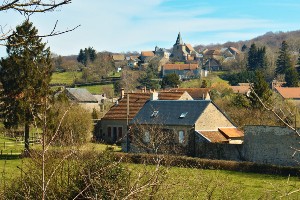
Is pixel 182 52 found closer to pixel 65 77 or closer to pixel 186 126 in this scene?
pixel 65 77

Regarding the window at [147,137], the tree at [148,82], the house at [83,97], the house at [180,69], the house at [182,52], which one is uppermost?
the house at [182,52]

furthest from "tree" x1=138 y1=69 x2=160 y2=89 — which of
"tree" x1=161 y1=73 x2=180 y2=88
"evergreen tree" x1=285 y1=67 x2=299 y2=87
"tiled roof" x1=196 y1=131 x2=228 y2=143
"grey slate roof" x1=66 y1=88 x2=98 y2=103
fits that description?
"tiled roof" x1=196 y1=131 x2=228 y2=143

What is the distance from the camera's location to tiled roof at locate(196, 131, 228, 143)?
114ft

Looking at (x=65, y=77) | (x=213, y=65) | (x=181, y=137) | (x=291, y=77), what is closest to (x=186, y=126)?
(x=181, y=137)

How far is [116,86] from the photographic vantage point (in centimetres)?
8875

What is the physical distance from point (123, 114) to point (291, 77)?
1754 inches

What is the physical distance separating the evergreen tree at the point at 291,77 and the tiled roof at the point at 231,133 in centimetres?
4596

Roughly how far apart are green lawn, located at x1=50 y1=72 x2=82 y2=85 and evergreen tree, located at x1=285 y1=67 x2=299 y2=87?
4123 cm

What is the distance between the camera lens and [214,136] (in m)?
35.5

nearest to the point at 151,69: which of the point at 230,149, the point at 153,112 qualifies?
the point at 153,112

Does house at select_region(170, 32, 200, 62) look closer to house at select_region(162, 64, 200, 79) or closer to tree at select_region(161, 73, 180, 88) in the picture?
house at select_region(162, 64, 200, 79)

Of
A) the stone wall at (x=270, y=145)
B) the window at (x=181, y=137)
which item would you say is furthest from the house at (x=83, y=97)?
the stone wall at (x=270, y=145)

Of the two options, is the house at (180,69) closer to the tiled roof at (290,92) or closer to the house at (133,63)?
the house at (133,63)

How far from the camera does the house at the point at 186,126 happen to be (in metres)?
35.3
